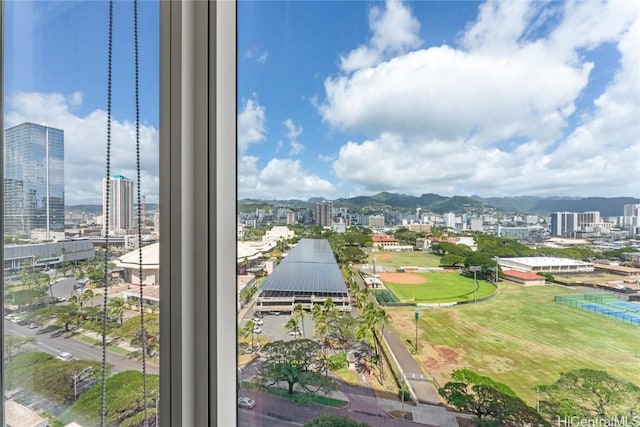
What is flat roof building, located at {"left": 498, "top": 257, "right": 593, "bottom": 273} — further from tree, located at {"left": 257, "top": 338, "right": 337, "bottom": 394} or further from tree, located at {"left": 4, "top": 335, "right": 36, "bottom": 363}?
tree, located at {"left": 4, "top": 335, "right": 36, "bottom": 363}

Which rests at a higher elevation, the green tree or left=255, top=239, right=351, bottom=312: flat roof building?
the green tree

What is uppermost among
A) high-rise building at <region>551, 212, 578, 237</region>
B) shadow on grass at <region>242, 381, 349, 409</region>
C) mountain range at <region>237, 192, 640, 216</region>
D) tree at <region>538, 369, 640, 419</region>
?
mountain range at <region>237, 192, 640, 216</region>

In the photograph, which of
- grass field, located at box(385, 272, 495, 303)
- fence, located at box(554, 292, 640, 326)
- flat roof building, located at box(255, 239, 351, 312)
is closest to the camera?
fence, located at box(554, 292, 640, 326)

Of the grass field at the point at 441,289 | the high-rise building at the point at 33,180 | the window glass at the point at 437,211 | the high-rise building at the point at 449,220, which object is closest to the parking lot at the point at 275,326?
the window glass at the point at 437,211

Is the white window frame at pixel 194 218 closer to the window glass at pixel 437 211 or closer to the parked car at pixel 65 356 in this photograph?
the window glass at pixel 437 211

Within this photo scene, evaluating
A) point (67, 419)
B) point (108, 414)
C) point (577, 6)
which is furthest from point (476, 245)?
point (67, 419)

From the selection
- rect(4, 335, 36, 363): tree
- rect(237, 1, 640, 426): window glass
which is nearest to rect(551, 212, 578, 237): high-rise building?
rect(237, 1, 640, 426): window glass
